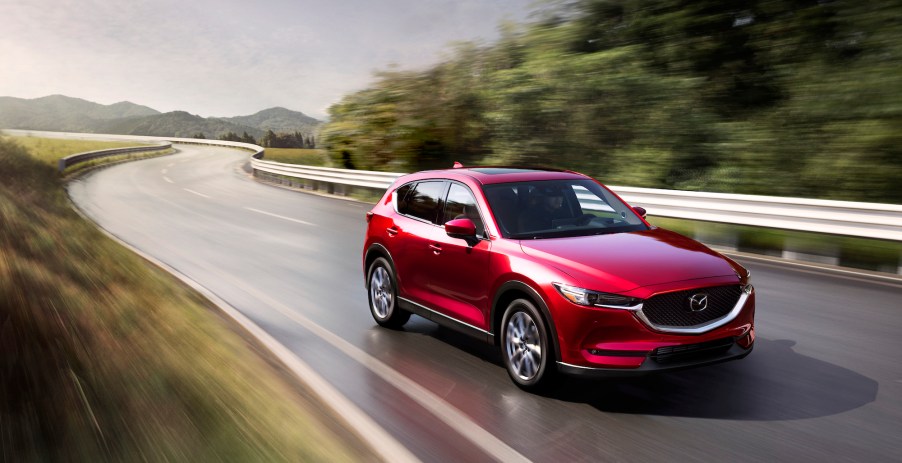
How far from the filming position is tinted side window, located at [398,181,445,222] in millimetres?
7363

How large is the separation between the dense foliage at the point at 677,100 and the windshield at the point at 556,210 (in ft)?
30.0

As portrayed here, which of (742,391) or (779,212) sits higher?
(779,212)

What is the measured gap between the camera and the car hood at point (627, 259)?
5285mm

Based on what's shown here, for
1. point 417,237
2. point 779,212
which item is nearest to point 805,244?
point 779,212

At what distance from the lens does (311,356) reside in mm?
6922

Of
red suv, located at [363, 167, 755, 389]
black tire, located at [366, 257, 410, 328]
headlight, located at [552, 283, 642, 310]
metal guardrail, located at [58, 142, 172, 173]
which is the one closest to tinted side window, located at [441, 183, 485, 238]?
red suv, located at [363, 167, 755, 389]

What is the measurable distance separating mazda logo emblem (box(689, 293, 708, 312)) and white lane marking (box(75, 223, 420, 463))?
2092mm

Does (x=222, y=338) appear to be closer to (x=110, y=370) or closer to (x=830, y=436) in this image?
(x=110, y=370)

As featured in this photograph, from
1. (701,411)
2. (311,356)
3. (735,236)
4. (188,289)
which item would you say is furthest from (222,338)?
(735,236)

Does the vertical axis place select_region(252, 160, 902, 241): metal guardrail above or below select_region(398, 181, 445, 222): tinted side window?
below

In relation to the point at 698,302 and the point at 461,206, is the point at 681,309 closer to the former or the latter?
the point at 698,302

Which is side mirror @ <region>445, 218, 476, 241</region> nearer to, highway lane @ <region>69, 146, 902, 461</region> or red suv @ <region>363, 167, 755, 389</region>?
red suv @ <region>363, 167, 755, 389</region>

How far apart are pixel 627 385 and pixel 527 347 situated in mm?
814

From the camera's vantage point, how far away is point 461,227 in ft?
20.6
